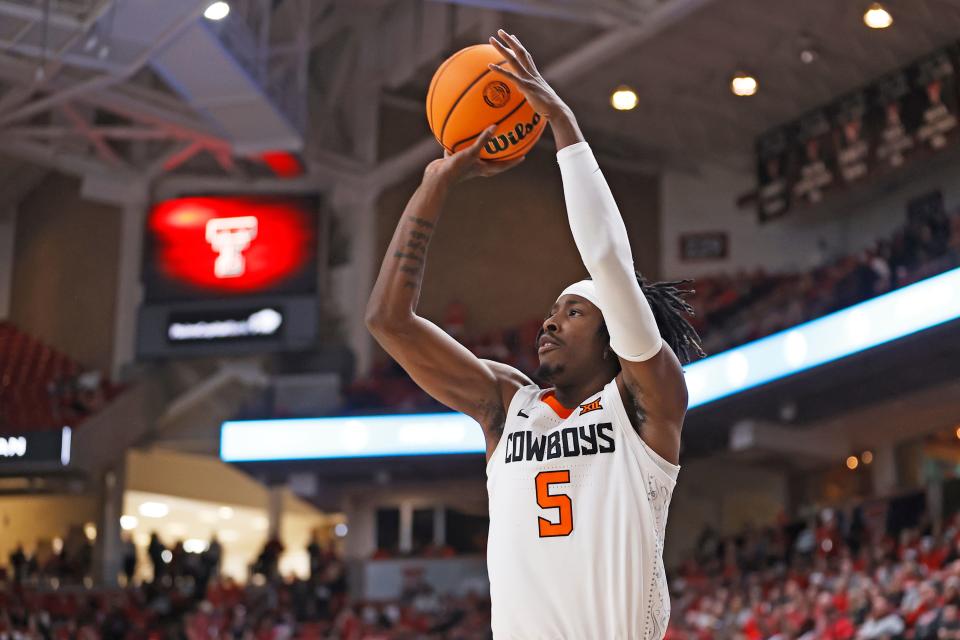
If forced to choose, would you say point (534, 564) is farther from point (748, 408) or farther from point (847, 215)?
point (847, 215)

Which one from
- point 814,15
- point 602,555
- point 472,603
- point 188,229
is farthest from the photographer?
point 188,229

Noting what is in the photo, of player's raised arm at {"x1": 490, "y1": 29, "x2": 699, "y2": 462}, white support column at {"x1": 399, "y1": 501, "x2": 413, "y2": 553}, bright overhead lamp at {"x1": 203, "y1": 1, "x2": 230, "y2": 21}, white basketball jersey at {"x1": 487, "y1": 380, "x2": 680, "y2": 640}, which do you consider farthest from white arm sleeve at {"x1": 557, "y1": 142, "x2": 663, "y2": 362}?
white support column at {"x1": 399, "y1": 501, "x2": 413, "y2": 553}

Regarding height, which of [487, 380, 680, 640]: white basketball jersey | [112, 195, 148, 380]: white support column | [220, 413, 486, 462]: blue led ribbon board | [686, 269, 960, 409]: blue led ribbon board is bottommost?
[487, 380, 680, 640]: white basketball jersey

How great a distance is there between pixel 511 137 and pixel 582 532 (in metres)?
1.10

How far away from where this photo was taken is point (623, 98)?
20.5 m

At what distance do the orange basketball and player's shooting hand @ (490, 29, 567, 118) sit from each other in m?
0.32

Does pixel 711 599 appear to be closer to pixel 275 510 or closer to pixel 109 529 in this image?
pixel 109 529

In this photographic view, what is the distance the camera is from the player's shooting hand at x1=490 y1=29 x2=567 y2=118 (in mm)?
3465

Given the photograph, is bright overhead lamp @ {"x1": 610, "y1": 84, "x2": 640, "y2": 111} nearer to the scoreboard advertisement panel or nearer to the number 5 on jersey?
the scoreboard advertisement panel

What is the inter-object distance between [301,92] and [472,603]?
740cm

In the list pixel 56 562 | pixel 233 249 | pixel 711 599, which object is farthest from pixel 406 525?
pixel 711 599

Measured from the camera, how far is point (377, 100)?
2341 centimetres

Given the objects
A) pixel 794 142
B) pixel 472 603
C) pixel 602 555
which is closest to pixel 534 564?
pixel 602 555

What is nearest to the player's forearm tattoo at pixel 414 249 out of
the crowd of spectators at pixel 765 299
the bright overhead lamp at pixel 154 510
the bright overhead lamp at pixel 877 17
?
the crowd of spectators at pixel 765 299
